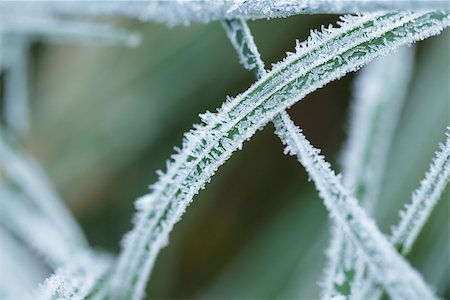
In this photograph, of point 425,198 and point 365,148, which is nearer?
point 425,198

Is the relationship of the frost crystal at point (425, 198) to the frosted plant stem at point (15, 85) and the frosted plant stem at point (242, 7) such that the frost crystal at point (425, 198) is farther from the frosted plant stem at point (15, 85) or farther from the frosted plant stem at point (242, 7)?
the frosted plant stem at point (15, 85)

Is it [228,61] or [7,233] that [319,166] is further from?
[228,61]

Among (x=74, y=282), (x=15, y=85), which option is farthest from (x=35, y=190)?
(x=74, y=282)

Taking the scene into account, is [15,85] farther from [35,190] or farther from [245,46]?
[245,46]

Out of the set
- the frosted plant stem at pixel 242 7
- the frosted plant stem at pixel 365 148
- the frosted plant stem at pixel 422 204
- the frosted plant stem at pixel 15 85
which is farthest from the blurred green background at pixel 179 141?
the frosted plant stem at pixel 422 204

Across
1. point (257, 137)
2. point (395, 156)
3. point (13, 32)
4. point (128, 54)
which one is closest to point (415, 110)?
point (395, 156)

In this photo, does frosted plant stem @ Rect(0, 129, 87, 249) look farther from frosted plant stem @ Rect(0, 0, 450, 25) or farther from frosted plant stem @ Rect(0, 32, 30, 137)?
frosted plant stem @ Rect(0, 0, 450, 25)
